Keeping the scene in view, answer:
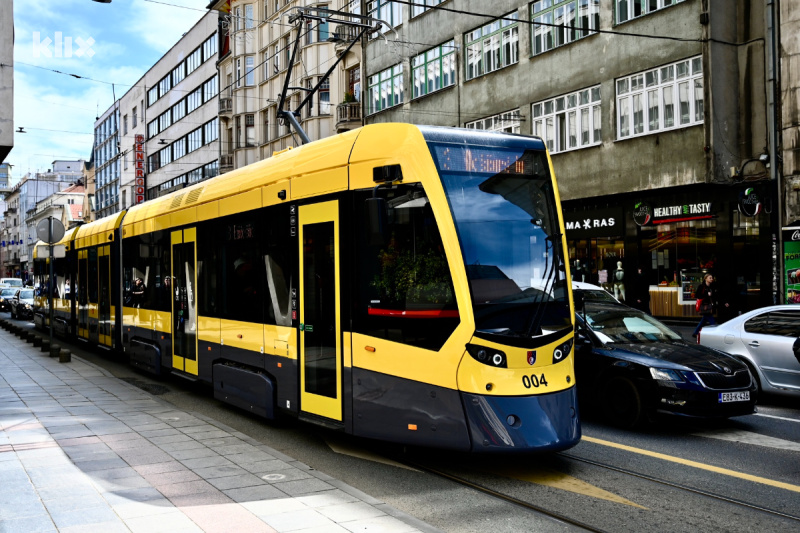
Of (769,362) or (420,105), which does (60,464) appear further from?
(420,105)

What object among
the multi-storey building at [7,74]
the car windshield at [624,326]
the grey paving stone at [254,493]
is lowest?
the grey paving stone at [254,493]

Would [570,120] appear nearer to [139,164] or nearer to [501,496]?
[501,496]

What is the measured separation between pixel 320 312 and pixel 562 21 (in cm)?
2003

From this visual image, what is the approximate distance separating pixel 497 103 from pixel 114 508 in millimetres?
24349

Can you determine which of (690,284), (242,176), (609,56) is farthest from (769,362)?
(609,56)

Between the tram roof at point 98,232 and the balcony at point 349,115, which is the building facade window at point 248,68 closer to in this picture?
the balcony at point 349,115

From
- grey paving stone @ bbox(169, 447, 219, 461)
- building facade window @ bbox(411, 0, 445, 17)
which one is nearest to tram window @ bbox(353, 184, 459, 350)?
grey paving stone @ bbox(169, 447, 219, 461)

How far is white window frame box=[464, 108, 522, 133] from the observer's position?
27.5m

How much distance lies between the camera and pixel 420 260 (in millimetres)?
7129

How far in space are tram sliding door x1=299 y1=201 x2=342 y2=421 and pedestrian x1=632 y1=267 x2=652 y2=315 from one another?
17.3 m

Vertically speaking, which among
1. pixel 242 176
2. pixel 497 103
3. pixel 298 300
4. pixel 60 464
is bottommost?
pixel 60 464

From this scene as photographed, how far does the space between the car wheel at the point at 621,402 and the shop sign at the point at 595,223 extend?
16.0 metres

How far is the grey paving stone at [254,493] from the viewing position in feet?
20.3

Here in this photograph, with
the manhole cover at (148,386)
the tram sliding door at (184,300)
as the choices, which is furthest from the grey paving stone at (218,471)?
the manhole cover at (148,386)
